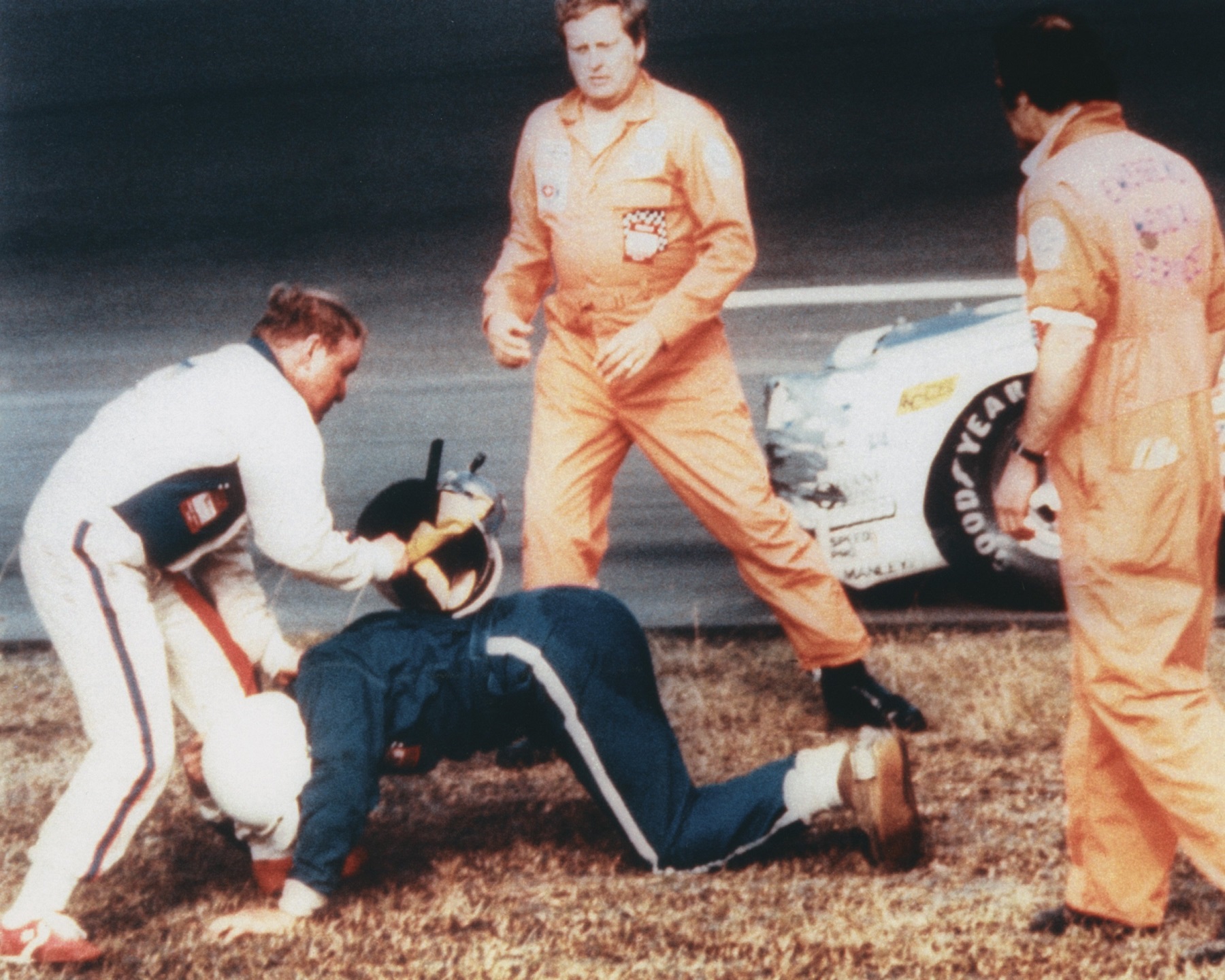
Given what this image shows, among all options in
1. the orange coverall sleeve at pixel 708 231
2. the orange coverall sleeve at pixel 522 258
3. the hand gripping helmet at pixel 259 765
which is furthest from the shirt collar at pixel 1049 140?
the hand gripping helmet at pixel 259 765

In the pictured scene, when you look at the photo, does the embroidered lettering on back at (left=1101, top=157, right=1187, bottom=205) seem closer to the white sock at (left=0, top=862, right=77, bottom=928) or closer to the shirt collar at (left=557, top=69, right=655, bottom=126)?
the shirt collar at (left=557, top=69, right=655, bottom=126)

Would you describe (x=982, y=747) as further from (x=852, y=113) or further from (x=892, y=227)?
(x=852, y=113)

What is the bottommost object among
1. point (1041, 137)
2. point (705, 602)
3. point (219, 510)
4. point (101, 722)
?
point (705, 602)

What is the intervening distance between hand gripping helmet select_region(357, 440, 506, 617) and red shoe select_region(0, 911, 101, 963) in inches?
39.0

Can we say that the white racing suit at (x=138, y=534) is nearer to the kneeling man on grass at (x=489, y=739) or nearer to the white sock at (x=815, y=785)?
the kneeling man on grass at (x=489, y=739)

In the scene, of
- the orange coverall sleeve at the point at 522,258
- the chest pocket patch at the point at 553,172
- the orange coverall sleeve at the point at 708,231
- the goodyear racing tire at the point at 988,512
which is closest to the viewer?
the orange coverall sleeve at the point at 708,231

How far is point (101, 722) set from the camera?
416 cm

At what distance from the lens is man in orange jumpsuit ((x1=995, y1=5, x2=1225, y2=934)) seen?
11.8 ft

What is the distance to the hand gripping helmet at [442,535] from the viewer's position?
441cm

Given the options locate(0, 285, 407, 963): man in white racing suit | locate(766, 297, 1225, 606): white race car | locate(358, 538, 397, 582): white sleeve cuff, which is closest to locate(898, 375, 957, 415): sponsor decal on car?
locate(766, 297, 1225, 606): white race car

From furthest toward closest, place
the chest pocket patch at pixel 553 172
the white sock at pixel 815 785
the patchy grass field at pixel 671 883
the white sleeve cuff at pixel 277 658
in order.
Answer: the chest pocket patch at pixel 553 172, the white sleeve cuff at pixel 277 658, the white sock at pixel 815 785, the patchy grass field at pixel 671 883

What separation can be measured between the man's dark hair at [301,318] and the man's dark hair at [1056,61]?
154cm

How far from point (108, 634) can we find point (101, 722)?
186mm

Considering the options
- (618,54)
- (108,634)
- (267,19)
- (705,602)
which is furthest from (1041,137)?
(267,19)
